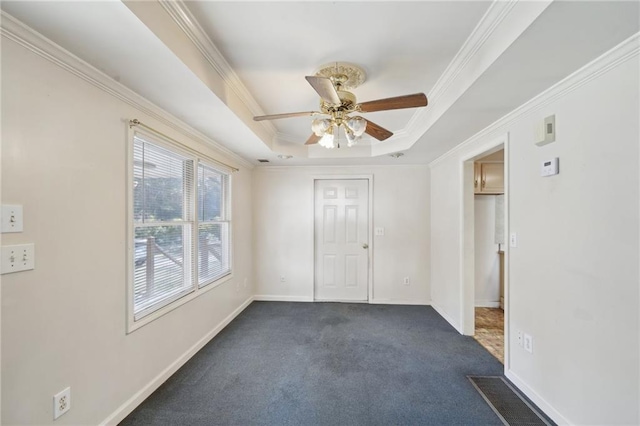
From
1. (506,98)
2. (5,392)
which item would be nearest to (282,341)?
(5,392)

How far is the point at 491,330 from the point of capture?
3.09m

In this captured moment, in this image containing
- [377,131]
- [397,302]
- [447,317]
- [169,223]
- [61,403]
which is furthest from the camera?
[397,302]

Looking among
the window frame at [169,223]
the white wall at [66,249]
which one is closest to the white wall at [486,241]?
the window frame at [169,223]

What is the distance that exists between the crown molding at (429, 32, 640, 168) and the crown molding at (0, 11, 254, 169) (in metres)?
2.75

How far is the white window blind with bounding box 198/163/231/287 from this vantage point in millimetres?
2830

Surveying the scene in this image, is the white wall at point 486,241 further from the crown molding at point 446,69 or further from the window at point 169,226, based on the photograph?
the window at point 169,226

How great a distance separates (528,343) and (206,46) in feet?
9.94

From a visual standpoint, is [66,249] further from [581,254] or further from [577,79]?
[577,79]

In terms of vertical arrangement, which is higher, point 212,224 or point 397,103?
point 397,103

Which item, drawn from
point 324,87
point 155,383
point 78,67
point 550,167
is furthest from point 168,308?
point 550,167

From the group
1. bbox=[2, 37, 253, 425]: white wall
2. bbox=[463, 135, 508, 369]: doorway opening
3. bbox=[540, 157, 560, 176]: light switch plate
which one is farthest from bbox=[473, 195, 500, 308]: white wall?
bbox=[2, 37, 253, 425]: white wall

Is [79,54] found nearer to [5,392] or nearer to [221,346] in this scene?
[5,392]

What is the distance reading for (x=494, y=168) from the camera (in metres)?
3.47

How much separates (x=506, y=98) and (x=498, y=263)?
9.45 feet
